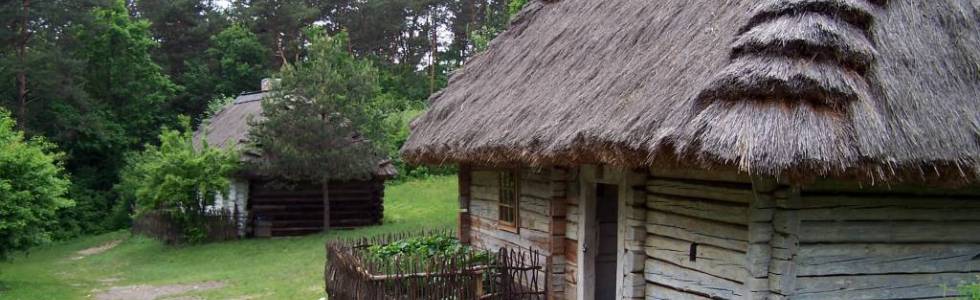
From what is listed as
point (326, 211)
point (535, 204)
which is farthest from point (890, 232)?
point (326, 211)

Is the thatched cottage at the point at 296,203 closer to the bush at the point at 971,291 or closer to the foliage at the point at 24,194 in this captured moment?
the foliage at the point at 24,194

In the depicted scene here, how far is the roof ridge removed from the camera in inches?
216

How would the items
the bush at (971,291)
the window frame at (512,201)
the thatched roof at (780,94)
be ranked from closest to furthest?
1. the bush at (971,291)
2. the thatched roof at (780,94)
3. the window frame at (512,201)

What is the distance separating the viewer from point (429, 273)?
8484 mm

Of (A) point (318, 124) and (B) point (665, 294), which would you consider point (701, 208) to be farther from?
(A) point (318, 124)

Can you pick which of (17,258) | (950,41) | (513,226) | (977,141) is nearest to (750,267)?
(977,141)

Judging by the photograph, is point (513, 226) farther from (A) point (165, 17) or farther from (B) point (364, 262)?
(A) point (165, 17)

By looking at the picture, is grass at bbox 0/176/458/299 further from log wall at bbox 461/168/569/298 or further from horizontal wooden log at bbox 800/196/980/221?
horizontal wooden log at bbox 800/196/980/221

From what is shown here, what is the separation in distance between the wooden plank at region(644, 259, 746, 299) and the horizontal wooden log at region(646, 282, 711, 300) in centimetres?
4

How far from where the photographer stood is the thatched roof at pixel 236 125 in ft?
72.6

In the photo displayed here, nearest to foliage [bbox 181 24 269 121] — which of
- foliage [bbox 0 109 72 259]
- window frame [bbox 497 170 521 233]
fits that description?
foliage [bbox 0 109 72 259]

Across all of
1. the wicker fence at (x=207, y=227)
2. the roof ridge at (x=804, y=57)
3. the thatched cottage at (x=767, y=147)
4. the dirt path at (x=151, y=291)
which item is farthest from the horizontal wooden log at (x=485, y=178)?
the wicker fence at (x=207, y=227)

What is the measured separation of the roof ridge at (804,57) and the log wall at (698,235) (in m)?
1.10

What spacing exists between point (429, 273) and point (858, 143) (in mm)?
4607
